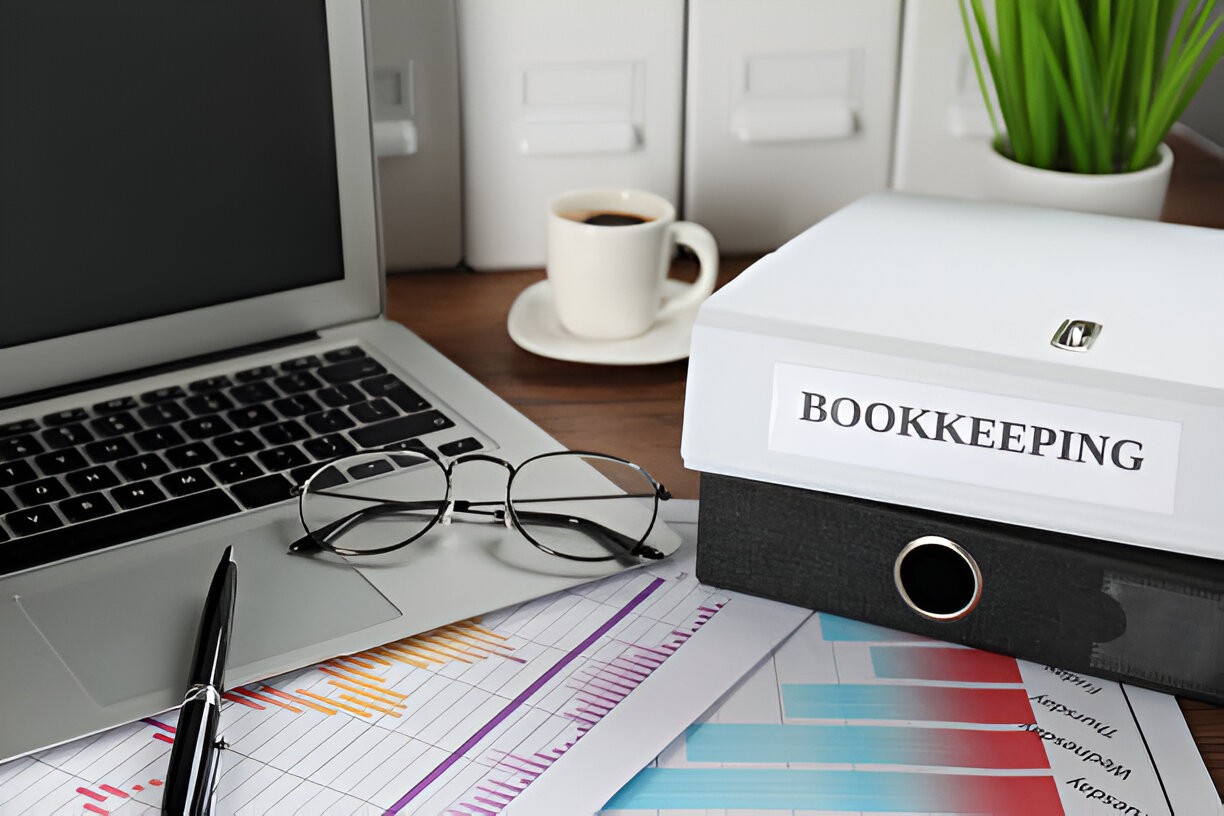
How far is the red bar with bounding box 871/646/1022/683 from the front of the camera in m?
0.52

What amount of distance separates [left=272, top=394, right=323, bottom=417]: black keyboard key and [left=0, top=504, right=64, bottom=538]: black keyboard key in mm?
142

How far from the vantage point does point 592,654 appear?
21.0 inches

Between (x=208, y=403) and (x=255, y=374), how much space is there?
0.04 meters

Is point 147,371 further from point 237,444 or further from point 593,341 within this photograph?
point 593,341

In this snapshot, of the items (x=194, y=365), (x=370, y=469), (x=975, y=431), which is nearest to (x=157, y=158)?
(x=194, y=365)

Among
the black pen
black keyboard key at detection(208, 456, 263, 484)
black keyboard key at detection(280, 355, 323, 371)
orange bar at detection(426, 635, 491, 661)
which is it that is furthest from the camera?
black keyboard key at detection(280, 355, 323, 371)

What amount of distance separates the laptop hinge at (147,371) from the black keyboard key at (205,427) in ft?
0.22

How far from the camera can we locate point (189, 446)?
659mm

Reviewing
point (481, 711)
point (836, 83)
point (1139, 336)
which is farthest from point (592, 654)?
point (836, 83)

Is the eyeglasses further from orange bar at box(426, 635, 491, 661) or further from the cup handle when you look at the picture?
the cup handle

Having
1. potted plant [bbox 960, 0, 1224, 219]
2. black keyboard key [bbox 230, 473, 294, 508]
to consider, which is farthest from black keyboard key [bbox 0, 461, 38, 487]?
potted plant [bbox 960, 0, 1224, 219]

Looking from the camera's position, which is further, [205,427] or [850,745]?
[205,427]

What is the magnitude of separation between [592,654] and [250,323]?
0.35 metres

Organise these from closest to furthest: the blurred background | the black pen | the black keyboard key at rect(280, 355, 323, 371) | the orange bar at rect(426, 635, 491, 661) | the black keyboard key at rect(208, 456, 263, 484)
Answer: the black pen < the orange bar at rect(426, 635, 491, 661) < the black keyboard key at rect(208, 456, 263, 484) < the black keyboard key at rect(280, 355, 323, 371) < the blurred background
